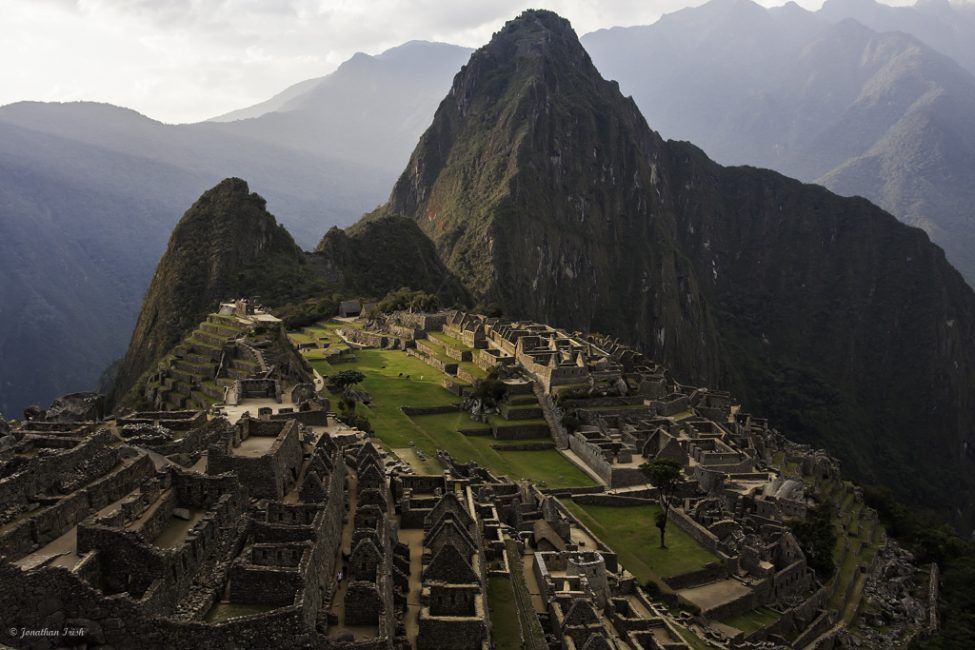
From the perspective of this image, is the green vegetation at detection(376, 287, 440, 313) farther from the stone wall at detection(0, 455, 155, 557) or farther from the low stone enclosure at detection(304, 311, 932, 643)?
the stone wall at detection(0, 455, 155, 557)

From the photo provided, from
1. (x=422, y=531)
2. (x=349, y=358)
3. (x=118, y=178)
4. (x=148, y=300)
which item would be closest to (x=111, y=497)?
(x=422, y=531)

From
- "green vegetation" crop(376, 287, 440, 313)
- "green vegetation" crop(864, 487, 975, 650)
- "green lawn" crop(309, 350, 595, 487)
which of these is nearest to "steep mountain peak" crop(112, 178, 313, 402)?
"green vegetation" crop(376, 287, 440, 313)

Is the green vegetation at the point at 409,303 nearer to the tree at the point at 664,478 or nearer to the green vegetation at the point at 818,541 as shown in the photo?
the tree at the point at 664,478

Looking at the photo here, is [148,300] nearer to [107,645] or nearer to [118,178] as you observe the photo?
[118,178]

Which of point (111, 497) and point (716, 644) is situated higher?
point (111, 497)

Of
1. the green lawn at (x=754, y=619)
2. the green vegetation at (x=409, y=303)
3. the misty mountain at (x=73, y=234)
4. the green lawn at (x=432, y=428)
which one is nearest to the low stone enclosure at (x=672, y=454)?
the green lawn at (x=754, y=619)

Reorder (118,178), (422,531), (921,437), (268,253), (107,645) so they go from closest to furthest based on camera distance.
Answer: (107,645) < (422,531) < (268,253) < (118,178) < (921,437)

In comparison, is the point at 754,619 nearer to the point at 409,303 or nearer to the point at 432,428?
the point at 432,428
